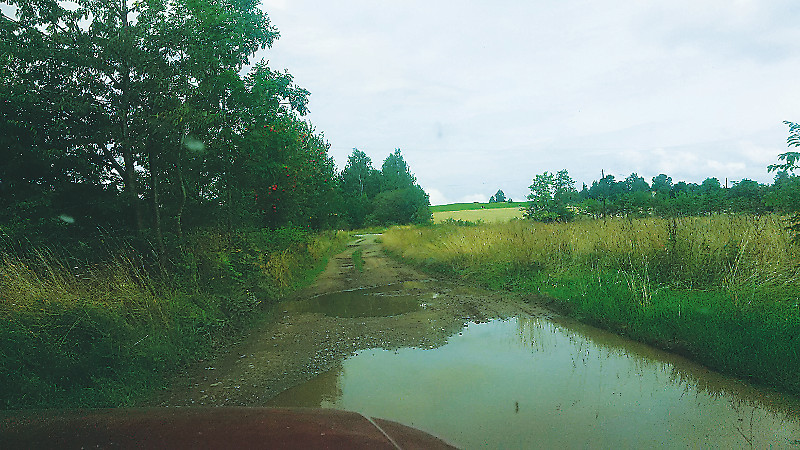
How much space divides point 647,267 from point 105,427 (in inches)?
362

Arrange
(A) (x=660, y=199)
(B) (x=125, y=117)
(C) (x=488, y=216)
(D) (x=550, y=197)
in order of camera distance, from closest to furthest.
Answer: (B) (x=125, y=117) → (A) (x=660, y=199) → (D) (x=550, y=197) → (C) (x=488, y=216)

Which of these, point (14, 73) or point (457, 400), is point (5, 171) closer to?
point (14, 73)

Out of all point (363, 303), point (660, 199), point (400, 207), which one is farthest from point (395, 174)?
point (363, 303)

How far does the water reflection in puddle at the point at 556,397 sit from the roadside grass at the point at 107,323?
187 centimetres

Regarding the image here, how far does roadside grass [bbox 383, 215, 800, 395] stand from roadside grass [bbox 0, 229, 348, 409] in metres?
6.41

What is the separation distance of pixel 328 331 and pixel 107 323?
3.30 meters

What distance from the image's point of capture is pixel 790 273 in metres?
6.68

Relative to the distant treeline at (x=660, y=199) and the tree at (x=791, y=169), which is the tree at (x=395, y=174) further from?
the tree at (x=791, y=169)

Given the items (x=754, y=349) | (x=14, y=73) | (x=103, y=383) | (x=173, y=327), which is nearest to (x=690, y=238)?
(x=754, y=349)

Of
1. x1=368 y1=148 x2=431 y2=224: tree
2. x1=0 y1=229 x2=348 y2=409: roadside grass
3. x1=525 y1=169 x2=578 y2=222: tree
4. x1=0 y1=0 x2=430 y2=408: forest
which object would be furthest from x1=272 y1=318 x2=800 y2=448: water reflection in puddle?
x1=368 y1=148 x2=431 y2=224: tree

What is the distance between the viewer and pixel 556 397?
4.77m

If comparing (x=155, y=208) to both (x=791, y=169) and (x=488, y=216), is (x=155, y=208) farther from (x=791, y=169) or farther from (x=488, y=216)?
(x=488, y=216)

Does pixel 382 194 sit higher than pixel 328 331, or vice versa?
pixel 382 194

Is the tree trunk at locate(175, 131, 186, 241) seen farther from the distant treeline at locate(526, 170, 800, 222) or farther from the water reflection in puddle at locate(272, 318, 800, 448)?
the distant treeline at locate(526, 170, 800, 222)
